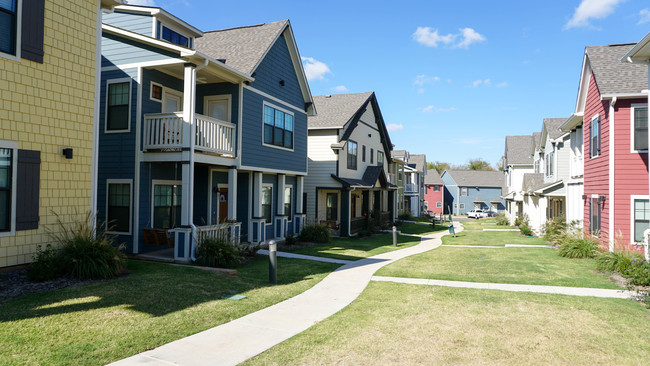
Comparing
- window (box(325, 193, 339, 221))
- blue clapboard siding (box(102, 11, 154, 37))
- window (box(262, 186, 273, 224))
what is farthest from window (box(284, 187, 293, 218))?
blue clapboard siding (box(102, 11, 154, 37))

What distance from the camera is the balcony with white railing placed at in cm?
1272

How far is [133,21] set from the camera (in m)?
14.9

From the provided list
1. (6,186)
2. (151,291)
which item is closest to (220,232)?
(151,291)

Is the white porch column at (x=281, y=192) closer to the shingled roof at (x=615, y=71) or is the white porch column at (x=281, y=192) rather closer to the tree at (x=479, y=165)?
the shingled roof at (x=615, y=71)

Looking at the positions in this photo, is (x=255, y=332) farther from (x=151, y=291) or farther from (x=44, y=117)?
(x=44, y=117)

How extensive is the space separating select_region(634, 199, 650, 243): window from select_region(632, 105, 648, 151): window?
1.95 meters

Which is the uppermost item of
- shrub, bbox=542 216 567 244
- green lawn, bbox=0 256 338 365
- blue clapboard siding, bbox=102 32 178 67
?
blue clapboard siding, bbox=102 32 178 67

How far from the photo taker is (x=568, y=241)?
1644 cm

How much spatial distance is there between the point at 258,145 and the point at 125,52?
18.9ft

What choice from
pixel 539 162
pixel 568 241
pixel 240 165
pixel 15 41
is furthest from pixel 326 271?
pixel 539 162

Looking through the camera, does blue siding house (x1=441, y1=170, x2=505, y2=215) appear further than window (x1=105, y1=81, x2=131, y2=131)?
Yes

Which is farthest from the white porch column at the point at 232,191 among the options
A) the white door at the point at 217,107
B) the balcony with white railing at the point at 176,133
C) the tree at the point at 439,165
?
the tree at the point at 439,165

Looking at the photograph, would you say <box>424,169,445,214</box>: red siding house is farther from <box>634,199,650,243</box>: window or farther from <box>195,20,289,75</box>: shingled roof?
<box>634,199,650,243</box>: window

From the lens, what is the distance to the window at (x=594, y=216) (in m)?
16.4
